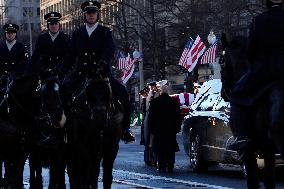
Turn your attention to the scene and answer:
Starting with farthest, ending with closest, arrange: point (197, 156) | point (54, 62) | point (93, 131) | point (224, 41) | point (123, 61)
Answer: point (123, 61) < point (197, 156) < point (54, 62) < point (93, 131) < point (224, 41)

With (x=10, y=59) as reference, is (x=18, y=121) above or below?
below

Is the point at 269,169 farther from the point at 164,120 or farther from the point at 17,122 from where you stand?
the point at 164,120

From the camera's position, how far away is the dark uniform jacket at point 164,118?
2288 cm

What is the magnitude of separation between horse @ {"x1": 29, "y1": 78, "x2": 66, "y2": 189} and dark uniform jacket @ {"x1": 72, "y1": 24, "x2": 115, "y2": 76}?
22.9 inches

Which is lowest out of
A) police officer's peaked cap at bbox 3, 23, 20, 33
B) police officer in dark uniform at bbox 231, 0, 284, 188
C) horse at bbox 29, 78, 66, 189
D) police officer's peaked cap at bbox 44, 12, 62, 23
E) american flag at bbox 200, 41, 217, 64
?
horse at bbox 29, 78, 66, 189

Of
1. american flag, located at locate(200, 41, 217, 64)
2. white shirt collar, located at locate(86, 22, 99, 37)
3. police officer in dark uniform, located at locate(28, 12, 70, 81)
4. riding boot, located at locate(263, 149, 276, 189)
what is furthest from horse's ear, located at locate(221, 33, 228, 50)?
american flag, located at locate(200, 41, 217, 64)

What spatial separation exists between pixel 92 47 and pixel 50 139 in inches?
58.8

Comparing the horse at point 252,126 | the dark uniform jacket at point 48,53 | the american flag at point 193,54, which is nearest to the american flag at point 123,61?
the american flag at point 193,54

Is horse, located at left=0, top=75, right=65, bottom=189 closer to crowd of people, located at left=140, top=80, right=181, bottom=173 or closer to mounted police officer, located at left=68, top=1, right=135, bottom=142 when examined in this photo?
mounted police officer, located at left=68, top=1, right=135, bottom=142

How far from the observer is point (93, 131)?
13.1 metres

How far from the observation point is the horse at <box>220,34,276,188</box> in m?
11.2

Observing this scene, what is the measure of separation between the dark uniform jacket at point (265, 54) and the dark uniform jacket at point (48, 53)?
4220 mm

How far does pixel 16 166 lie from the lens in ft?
51.2

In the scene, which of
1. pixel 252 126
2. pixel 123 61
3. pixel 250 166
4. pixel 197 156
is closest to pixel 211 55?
pixel 123 61
